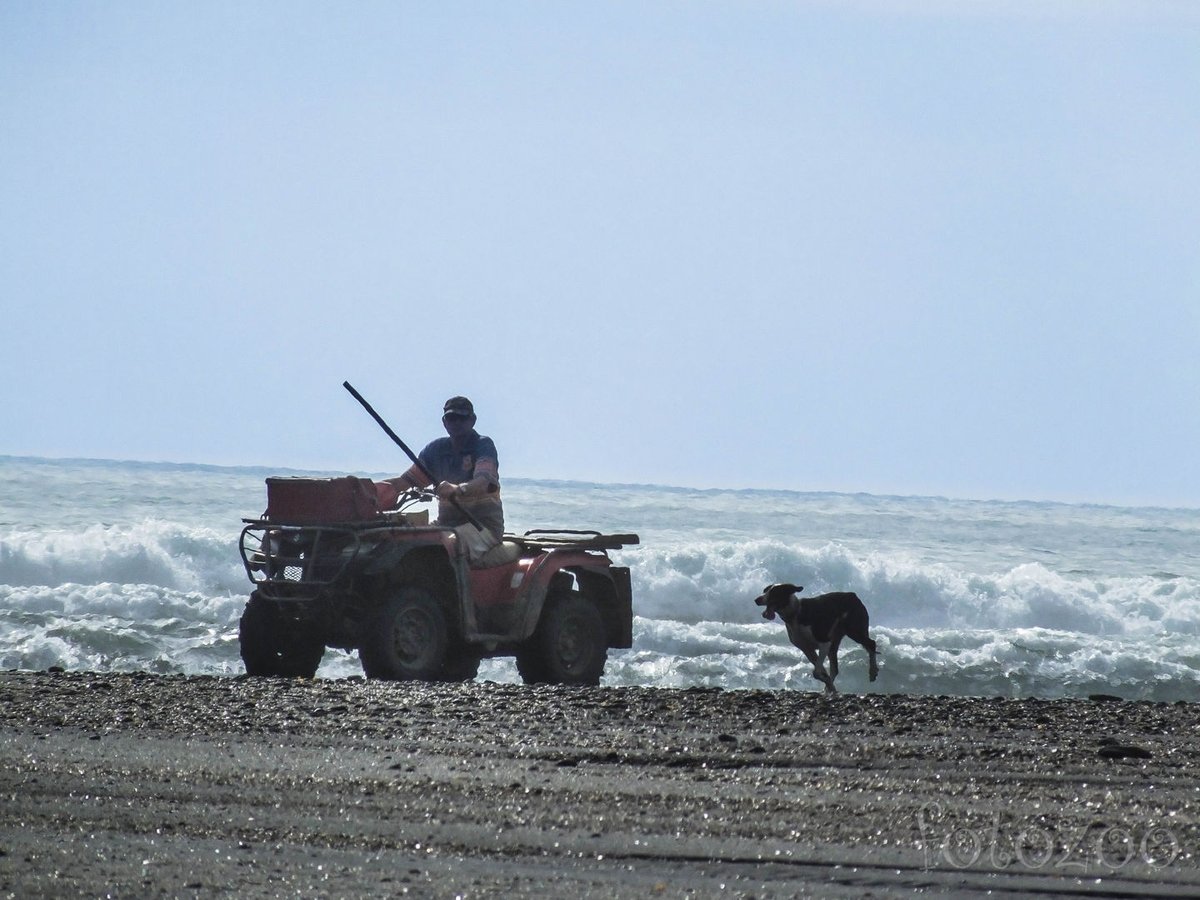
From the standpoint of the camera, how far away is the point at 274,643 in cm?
1114

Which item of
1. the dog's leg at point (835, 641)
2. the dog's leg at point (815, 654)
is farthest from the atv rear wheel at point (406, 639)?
the dog's leg at point (835, 641)

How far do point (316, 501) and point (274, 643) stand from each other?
1.12 m

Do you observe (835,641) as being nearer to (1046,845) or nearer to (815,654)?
(815,654)

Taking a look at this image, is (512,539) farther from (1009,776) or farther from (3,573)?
(3,573)

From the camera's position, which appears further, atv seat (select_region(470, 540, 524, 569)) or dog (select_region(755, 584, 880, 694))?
dog (select_region(755, 584, 880, 694))

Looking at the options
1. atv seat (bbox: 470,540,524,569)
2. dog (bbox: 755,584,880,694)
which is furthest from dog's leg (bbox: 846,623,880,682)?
atv seat (bbox: 470,540,524,569)

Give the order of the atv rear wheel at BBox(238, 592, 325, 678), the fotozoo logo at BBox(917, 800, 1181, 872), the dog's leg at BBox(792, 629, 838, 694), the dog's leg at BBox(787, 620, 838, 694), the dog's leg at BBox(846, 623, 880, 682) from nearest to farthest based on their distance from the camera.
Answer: the fotozoo logo at BBox(917, 800, 1181, 872), the atv rear wheel at BBox(238, 592, 325, 678), the dog's leg at BBox(792, 629, 838, 694), the dog's leg at BBox(787, 620, 838, 694), the dog's leg at BBox(846, 623, 880, 682)

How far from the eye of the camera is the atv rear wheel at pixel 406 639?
10.8m

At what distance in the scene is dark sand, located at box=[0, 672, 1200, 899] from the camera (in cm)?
445

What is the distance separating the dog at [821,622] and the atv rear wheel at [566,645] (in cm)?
173

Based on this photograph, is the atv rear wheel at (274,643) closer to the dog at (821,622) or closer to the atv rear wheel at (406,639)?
the atv rear wheel at (406,639)

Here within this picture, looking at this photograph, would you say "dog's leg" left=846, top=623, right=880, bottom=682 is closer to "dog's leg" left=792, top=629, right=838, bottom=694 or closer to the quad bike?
"dog's leg" left=792, top=629, right=838, bottom=694

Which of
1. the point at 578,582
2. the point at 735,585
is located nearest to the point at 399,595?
the point at 578,582

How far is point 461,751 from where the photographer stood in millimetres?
6969
